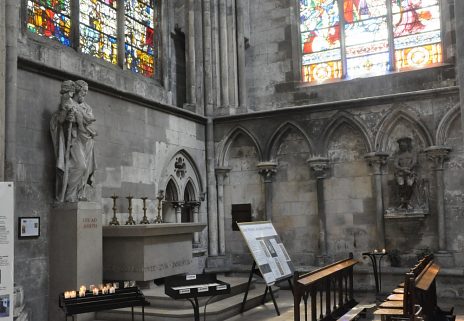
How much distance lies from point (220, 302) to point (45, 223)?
2577 mm

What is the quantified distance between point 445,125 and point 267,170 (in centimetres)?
336

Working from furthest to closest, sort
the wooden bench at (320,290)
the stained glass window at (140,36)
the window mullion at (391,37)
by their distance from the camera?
the window mullion at (391,37) → the stained glass window at (140,36) → the wooden bench at (320,290)

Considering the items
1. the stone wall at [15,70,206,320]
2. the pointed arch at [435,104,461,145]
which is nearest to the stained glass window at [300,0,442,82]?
the pointed arch at [435,104,461,145]

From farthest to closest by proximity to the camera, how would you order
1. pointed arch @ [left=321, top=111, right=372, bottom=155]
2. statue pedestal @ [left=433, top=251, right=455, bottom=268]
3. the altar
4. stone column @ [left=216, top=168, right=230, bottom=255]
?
stone column @ [left=216, top=168, right=230, bottom=255] < pointed arch @ [left=321, top=111, right=372, bottom=155] < statue pedestal @ [left=433, top=251, right=455, bottom=268] < the altar

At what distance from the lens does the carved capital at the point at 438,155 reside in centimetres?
930

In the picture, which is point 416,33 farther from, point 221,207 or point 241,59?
point 221,207

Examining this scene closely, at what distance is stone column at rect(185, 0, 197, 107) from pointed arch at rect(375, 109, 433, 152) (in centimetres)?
394

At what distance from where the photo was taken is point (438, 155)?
30.6 ft

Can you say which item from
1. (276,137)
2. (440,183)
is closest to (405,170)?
(440,183)

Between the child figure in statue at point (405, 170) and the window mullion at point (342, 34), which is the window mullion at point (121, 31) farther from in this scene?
the child figure in statue at point (405, 170)

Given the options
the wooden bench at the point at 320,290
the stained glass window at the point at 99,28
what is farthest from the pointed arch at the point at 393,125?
the stained glass window at the point at 99,28

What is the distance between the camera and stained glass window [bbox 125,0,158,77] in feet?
35.8

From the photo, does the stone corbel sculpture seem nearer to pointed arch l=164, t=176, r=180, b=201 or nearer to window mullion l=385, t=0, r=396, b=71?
→ pointed arch l=164, t=176, r=180, b=201

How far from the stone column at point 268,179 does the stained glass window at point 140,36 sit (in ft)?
10.1
